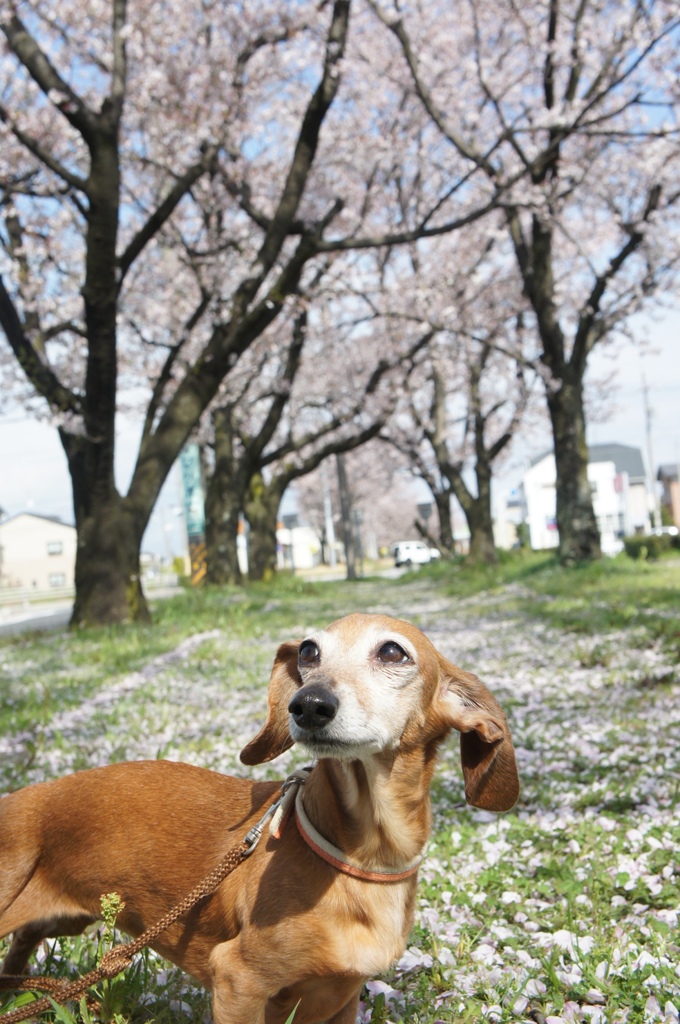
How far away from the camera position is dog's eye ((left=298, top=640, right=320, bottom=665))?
2280 mm

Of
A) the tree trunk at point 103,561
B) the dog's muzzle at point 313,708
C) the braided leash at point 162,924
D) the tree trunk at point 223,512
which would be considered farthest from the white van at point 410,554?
the dog's muzzle at point 313,708

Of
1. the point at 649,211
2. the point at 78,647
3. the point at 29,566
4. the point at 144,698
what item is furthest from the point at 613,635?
the point at 29,566

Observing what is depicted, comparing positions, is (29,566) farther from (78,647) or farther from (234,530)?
(78,647)

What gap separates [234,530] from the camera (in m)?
25.5

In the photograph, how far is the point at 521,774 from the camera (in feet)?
16.3

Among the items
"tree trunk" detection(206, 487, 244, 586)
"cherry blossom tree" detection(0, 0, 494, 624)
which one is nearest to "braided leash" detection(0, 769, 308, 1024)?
"cherry blossom tree" detection(0, 0, 494, 624)

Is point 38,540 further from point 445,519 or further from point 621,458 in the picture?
point 445,519

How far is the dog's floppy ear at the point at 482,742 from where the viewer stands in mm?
2307

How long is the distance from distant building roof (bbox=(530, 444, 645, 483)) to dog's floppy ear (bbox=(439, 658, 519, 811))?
7745 centimetres

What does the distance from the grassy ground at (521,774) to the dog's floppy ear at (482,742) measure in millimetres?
811

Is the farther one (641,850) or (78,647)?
(78,647)

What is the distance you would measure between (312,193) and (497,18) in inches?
229

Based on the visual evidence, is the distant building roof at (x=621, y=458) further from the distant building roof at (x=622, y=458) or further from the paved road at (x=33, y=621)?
the paved road at (x=33, y=621)

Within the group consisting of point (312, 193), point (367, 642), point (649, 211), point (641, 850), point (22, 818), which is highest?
point (312, 193)
